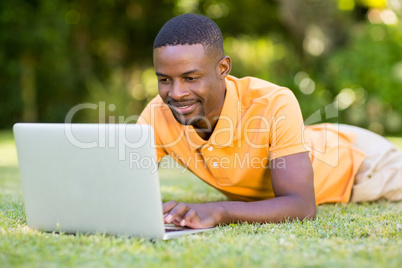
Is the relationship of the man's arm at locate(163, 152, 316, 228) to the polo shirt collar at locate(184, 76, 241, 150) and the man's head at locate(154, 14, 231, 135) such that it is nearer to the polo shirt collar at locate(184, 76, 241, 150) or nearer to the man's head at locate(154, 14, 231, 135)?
the polo shirt collar at locate(184, 76, 241, 150)

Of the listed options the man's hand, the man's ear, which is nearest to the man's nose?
the man's ear

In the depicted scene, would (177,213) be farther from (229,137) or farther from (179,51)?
(179,51)

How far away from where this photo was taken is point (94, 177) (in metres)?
2.24

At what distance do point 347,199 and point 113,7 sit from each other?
565 inches

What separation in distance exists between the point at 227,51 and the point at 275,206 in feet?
47.5

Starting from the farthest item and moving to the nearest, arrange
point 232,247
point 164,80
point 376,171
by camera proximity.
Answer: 1. point 376,171
2. point 164,80
3. point 232,247

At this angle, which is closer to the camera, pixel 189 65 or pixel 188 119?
pixel 189 65

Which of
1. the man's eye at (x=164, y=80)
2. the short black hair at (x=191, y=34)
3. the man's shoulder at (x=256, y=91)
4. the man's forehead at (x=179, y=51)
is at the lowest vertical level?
the man's shoulder at (x=256, y=91)

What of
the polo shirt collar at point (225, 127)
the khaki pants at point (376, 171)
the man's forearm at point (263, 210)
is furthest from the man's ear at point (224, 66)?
the khaki pants at point (376, 171)

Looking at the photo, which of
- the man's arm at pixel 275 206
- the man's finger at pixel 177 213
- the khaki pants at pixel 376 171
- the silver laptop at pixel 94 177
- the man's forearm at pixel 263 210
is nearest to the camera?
the silver laptop at pixel 94 177

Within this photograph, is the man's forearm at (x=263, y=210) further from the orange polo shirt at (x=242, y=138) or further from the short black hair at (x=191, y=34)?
the short black hair at (x=191, y=34)

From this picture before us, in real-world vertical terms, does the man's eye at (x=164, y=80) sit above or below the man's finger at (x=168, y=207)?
above

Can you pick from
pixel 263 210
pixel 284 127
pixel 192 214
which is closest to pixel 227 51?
pixel 284 127

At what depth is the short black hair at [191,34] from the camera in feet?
9.20
